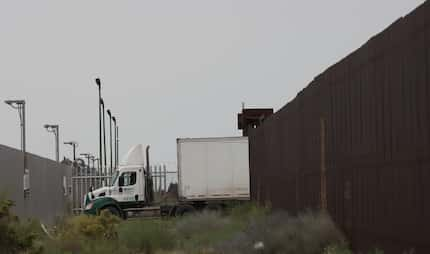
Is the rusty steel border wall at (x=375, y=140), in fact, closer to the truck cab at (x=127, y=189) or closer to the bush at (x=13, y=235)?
the bush at (x=13, y=235)

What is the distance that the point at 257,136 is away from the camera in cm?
3419

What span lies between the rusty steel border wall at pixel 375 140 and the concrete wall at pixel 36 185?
649 centimetres

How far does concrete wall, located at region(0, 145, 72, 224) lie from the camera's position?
23.5 meters

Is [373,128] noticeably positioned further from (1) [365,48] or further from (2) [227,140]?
(2) [227,140]

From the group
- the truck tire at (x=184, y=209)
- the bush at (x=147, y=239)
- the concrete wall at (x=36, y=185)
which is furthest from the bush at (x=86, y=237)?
the truck tire at (x=184, y=209)

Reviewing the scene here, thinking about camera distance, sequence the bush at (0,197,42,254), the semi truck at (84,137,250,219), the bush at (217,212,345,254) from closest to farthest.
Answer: the bush at (0,197,42,254) → the bush at (217,212,345,254) → the semi truck at (84,137,250,219)

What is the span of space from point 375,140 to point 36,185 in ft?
60.3

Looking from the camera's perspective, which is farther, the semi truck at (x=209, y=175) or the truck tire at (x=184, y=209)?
the truck tire at (x=184, y=209)

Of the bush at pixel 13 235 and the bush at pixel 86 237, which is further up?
the bush at pixel 13 235

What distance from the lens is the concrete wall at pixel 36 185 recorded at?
23484 mm

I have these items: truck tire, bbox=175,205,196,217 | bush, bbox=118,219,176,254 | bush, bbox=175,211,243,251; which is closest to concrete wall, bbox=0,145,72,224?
bush, bbox=118,219,176,254

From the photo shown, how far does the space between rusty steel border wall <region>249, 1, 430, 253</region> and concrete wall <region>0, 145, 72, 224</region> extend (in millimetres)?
6486

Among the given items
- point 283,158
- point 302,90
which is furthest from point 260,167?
point 302,90

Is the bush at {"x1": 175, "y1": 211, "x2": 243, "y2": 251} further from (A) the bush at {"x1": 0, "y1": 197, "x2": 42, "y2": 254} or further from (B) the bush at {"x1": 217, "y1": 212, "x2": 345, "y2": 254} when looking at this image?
(A) the bush at {"x1": 0, "y1": 197, "x2": 42, "y2": 254}
